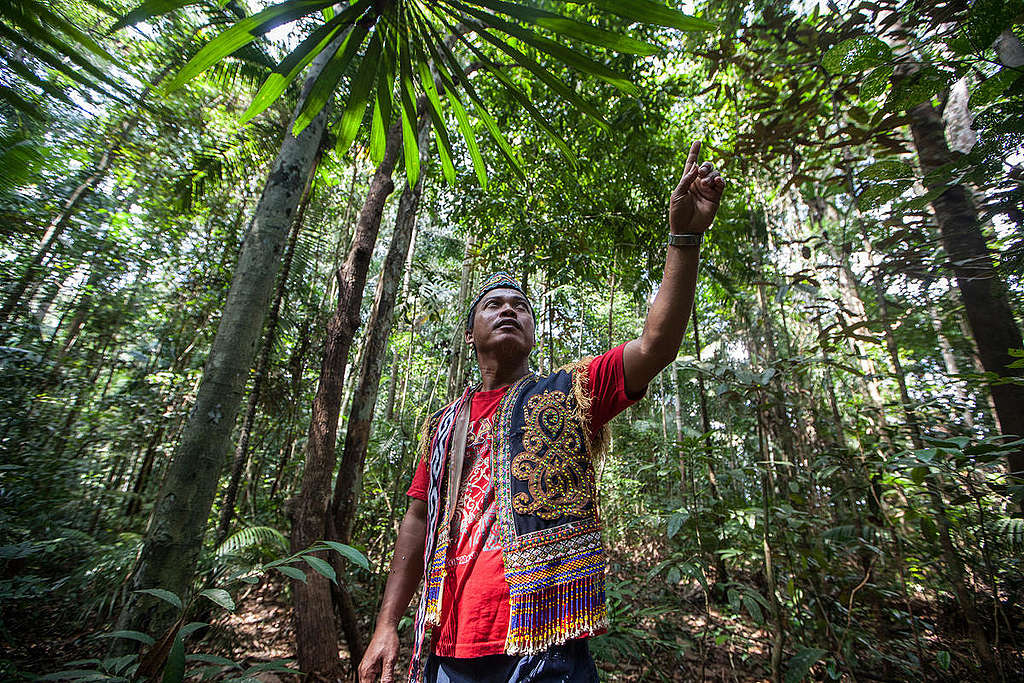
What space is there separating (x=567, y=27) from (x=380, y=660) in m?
2.02

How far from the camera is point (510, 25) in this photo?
3.12 feet

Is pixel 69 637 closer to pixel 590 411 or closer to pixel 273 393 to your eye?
pixel 273 393

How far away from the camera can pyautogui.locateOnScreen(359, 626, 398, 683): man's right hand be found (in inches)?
56.6

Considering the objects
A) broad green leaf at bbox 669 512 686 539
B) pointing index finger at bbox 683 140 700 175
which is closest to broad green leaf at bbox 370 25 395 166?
pointing index finger at bbox 683 140 700 175

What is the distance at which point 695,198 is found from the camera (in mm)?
1191

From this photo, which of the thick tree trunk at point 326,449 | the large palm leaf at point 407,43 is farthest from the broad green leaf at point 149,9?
the thick tree trunk at point 326,449

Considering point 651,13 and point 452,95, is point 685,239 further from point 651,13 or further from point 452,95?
point 452,95

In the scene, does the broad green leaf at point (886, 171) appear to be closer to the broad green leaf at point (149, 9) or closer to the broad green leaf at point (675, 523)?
the broad green leaf at point (149, 9)

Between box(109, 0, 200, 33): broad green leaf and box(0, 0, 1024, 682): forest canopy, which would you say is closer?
box(109, 0, 200, 33): broad green leaf

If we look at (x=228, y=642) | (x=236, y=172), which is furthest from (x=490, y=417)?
(x=236, y=172)

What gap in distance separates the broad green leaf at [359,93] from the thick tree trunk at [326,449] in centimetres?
140

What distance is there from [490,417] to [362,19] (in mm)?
1287

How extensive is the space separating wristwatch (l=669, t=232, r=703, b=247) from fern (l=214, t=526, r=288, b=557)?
445 centimetres

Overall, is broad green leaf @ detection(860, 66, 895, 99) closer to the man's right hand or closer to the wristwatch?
the wristwatch
